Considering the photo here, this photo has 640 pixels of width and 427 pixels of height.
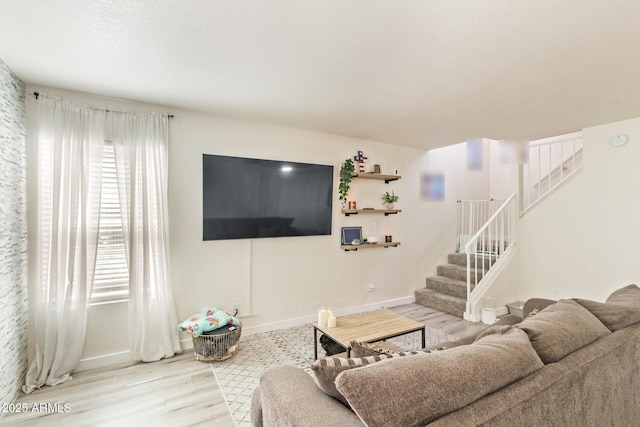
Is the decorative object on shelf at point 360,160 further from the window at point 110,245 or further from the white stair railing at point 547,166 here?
the window at point 110,245

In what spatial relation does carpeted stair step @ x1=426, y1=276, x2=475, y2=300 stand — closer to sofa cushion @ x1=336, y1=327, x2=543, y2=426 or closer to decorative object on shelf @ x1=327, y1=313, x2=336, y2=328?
decorative object on shelf @ x1=327, y1=313, x2=336, y2=328

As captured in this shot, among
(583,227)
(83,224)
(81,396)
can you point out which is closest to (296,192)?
(83,224)

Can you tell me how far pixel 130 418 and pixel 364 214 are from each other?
10.6 feet

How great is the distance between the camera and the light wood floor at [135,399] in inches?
80.0

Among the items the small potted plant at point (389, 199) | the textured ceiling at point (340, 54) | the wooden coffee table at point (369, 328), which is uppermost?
the textured ceiling at point (340, 54)

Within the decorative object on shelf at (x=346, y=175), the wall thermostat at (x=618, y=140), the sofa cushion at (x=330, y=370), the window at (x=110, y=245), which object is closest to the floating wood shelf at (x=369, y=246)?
the decorative object on shelf at (x=346, y=175)

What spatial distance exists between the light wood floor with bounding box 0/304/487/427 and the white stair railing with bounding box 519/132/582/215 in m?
4.53

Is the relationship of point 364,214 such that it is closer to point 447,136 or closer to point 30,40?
point 447,136

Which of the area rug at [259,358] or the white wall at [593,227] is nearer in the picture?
the area rug at [259,358]

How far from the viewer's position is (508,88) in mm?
2459

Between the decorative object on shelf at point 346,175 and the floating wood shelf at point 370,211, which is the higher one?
the decorative object on shelf at point 346,175

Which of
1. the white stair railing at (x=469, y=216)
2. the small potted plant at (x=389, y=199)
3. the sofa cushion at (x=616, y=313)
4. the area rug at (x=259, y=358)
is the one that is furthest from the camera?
the white stair railing at (x=469, y=216)

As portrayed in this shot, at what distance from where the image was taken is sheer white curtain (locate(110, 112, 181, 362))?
2729mm

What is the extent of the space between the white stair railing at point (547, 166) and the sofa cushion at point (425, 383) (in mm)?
4053
